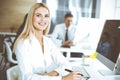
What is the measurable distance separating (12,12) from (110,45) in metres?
3.74

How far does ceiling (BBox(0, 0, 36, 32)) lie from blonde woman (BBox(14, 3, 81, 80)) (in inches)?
133

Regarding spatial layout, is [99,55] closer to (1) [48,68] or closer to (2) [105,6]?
(1) [48,68]

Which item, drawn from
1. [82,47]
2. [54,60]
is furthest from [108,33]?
[82,47]

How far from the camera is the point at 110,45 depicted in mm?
1644

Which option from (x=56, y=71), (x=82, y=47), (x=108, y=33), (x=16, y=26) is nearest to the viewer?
(x=56, y=71)

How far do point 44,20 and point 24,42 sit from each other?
8.7 inches

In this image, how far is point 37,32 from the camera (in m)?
1.70

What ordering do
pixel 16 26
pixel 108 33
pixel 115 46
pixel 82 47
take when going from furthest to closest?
pixel 16 26 → pixel 82 47 → pixel 108 33 → pixel 115 46

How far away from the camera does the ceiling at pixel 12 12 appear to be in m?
5.00

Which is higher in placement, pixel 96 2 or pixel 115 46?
pixel 96 2

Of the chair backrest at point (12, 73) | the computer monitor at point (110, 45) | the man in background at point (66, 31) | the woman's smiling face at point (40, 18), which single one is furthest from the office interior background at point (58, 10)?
the chair backrest at point (12, 73)

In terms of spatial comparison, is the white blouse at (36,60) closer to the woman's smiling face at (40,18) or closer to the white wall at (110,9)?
the woman's smiling face at (40,18)

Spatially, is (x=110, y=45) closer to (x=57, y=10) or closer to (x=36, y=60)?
(x=36, y=60)

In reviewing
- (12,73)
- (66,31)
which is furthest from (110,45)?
(66,31)
